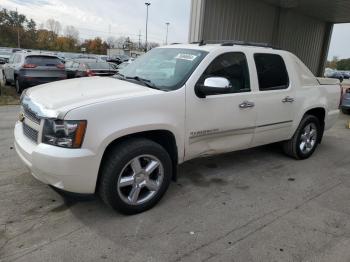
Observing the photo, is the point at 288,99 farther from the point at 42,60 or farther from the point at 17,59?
the point at 17,59

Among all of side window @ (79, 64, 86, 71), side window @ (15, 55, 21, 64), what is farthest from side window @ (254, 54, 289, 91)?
side window @ (15, 55, 21, 64)

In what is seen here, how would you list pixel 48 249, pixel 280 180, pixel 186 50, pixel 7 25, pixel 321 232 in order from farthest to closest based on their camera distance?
1. pixel 7 25
2. pixel 280 180
3. pixel 186 50
4. pixel 321 232
5. pixel 48 249

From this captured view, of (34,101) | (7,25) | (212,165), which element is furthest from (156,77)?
(7,25)

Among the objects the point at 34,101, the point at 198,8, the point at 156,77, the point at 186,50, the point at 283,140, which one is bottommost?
the point at 283,140

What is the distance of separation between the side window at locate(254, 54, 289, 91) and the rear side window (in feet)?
29.5

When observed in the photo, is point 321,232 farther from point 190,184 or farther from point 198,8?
point 198,8

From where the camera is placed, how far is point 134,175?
3281mm

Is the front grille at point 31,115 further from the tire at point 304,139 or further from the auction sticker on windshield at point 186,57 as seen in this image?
the tire at point 304,139

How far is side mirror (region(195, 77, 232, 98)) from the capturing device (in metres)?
3.49

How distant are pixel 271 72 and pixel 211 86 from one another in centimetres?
150

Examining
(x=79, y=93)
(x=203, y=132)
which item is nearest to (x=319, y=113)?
(x=203, y=132)

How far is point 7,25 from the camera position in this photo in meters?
83.2

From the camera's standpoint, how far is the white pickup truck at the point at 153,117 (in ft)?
9.41

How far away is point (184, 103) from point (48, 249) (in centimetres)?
194
